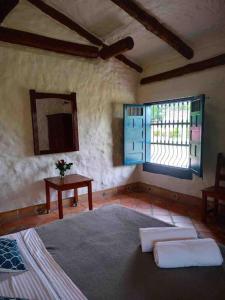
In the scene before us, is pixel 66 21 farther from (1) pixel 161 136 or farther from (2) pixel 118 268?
(2) pixel 118 268

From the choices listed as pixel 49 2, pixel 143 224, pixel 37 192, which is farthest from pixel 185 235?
pixel 49 2

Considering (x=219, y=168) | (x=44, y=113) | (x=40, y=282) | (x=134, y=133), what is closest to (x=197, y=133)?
(x=219, y=168)

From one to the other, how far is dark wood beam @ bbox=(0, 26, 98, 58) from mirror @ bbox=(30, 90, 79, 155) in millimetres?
704

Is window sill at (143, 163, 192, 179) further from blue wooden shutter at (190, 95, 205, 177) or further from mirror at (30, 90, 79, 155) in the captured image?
mirror at (30, 90, 79, 155)

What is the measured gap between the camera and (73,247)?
162cm

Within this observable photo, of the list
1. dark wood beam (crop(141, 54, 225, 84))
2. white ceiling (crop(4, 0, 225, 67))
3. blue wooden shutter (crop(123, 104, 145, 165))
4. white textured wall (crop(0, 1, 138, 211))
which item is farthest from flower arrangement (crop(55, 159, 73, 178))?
dark wood beam (crop(141, 54, 225, 84))

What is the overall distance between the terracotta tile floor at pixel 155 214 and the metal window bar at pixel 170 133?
79cm

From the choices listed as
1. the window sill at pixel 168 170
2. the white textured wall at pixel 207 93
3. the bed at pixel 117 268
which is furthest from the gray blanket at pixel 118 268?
the window sill at pixel 168 170

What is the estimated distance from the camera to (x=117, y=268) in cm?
138

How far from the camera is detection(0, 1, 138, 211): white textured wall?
3391 mm

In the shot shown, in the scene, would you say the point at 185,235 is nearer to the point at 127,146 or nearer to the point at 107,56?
the point at 127,146

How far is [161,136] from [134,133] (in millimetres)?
560

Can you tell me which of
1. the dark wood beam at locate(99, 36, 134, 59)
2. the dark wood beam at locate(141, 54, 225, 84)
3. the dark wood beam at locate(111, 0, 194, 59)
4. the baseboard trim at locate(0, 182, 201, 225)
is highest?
the dark wood beam at locate(111, 0, 194, 59)

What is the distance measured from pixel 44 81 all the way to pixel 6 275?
305cm
